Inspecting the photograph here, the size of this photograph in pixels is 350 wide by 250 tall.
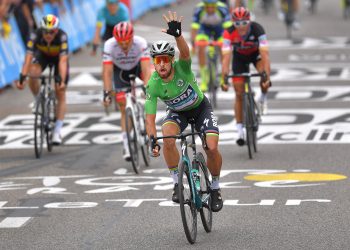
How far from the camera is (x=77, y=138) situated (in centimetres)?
1827

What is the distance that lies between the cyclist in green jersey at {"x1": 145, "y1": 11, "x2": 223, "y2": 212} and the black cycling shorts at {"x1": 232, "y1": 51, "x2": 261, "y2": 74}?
5.33m

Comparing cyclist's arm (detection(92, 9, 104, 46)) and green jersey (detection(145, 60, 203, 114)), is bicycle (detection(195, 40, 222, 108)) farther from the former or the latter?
green jersey (detection(145, 60, 203, 114))

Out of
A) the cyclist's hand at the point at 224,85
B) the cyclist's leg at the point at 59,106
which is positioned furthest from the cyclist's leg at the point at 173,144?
the cyclist's leg at the point at 59,106

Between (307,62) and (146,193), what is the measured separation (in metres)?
15.8

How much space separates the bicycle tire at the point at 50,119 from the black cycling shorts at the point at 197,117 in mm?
5744

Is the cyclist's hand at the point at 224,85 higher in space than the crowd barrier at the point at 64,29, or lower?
higher

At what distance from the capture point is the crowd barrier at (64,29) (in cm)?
2417

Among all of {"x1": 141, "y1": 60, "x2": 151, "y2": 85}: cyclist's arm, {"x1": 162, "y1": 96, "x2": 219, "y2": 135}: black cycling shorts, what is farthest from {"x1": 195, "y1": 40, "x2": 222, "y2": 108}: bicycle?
{"x1": 162, "y1": 96, "x2": 219, "y2": 135}: black cycling shorts

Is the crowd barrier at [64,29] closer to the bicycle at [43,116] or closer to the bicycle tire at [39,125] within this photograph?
the bicycle at [43,116]

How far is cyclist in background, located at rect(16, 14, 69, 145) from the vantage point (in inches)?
653

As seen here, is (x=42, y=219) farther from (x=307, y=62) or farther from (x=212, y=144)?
(x=307, y=62)

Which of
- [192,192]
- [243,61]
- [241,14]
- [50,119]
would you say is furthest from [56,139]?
[192,192]

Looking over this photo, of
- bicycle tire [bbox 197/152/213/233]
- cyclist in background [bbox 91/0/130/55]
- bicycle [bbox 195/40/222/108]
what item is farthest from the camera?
bicycle [bbox 195/40/222/108]

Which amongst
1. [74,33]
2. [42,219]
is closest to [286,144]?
[42,219]
